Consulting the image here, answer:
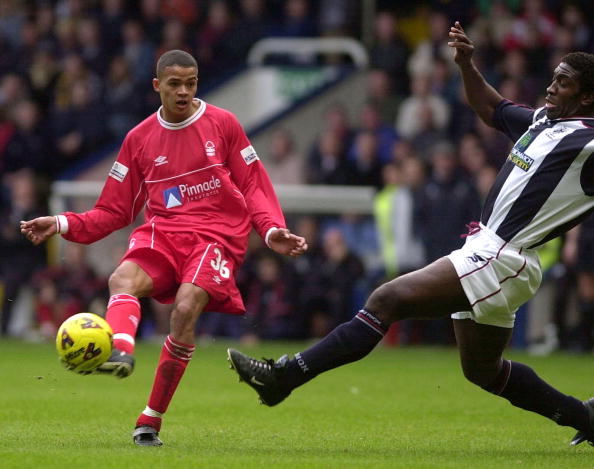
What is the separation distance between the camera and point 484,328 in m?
7.42

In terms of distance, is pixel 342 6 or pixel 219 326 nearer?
pixel 219 326

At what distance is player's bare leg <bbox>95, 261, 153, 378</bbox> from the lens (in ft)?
22.8

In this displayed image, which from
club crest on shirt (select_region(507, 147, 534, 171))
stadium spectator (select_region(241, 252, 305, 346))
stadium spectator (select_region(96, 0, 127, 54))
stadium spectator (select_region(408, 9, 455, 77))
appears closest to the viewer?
club crest on shirt (select_region(507, 147, 534, 171))

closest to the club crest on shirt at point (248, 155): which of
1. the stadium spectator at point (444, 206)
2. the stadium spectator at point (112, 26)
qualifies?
the stadium spectator at point (444, 206)

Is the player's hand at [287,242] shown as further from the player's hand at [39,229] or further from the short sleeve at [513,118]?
the short sleeve at [513,118]

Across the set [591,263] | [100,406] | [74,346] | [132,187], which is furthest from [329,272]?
[74,346]

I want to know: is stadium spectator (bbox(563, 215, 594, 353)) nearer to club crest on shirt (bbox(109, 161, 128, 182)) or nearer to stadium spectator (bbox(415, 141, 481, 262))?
stadium spectator (bbox(415, 141, 481, 262))

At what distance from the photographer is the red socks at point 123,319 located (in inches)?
281

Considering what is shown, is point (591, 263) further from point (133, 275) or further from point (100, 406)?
point (133, 275)

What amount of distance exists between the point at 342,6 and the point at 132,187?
1307cm

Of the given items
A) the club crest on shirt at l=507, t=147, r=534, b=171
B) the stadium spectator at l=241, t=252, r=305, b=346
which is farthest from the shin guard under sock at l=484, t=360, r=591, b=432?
Result: the stadium spectator at l=241, t=252, r=305, b=346

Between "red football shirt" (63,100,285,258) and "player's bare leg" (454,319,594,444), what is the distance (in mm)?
1430

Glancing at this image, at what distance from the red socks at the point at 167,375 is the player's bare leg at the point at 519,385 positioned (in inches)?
64.7

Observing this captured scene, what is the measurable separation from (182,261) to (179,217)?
30cm
